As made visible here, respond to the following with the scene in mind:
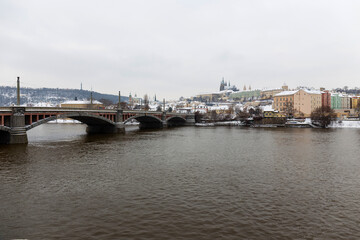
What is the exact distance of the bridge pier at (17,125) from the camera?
3416cm

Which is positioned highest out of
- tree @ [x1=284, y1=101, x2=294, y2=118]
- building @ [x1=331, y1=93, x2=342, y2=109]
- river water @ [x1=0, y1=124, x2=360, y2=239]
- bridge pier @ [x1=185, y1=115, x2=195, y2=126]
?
building @ [x1=331, y1=93, x2=342, y2=109]

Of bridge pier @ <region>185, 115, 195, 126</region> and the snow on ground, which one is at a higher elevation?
bridge pier @ <region>185, 115, 195, 126</region>

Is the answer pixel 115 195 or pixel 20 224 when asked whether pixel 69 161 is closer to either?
pixel 115 195

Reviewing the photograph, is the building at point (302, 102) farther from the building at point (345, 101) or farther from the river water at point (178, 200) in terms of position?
the river water at point (178, 200)

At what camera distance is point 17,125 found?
34562 mm

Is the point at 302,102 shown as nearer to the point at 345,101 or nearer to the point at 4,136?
the point at 345,101

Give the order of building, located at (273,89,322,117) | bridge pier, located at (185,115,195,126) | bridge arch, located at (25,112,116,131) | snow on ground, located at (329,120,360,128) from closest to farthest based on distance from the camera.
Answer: bridge arch, located at (25,112,116,131)
snow on ground, located at (329,120,360,128)
bridge pier, located at (185,115,195,126)
building, located at (273,89,322,117)

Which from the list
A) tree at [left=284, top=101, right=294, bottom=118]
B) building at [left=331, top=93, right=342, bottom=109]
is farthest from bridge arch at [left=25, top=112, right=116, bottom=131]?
building at [left=331, top=93, right=342, bottom=109]

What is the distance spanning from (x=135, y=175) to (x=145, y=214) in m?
7.38

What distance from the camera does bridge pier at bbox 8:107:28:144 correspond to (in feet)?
112

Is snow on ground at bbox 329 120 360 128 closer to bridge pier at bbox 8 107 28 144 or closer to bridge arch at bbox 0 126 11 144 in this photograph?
bridge pier at bbox 8 107 28 144

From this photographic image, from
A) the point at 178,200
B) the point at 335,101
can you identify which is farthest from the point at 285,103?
the point at 178,200

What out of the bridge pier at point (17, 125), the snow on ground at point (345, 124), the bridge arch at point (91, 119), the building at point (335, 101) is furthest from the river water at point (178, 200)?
the building at point (335, 101)

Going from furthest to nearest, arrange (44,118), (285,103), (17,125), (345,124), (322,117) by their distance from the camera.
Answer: (285,103), (345,124), (322,117), (44,118), (17,125)
